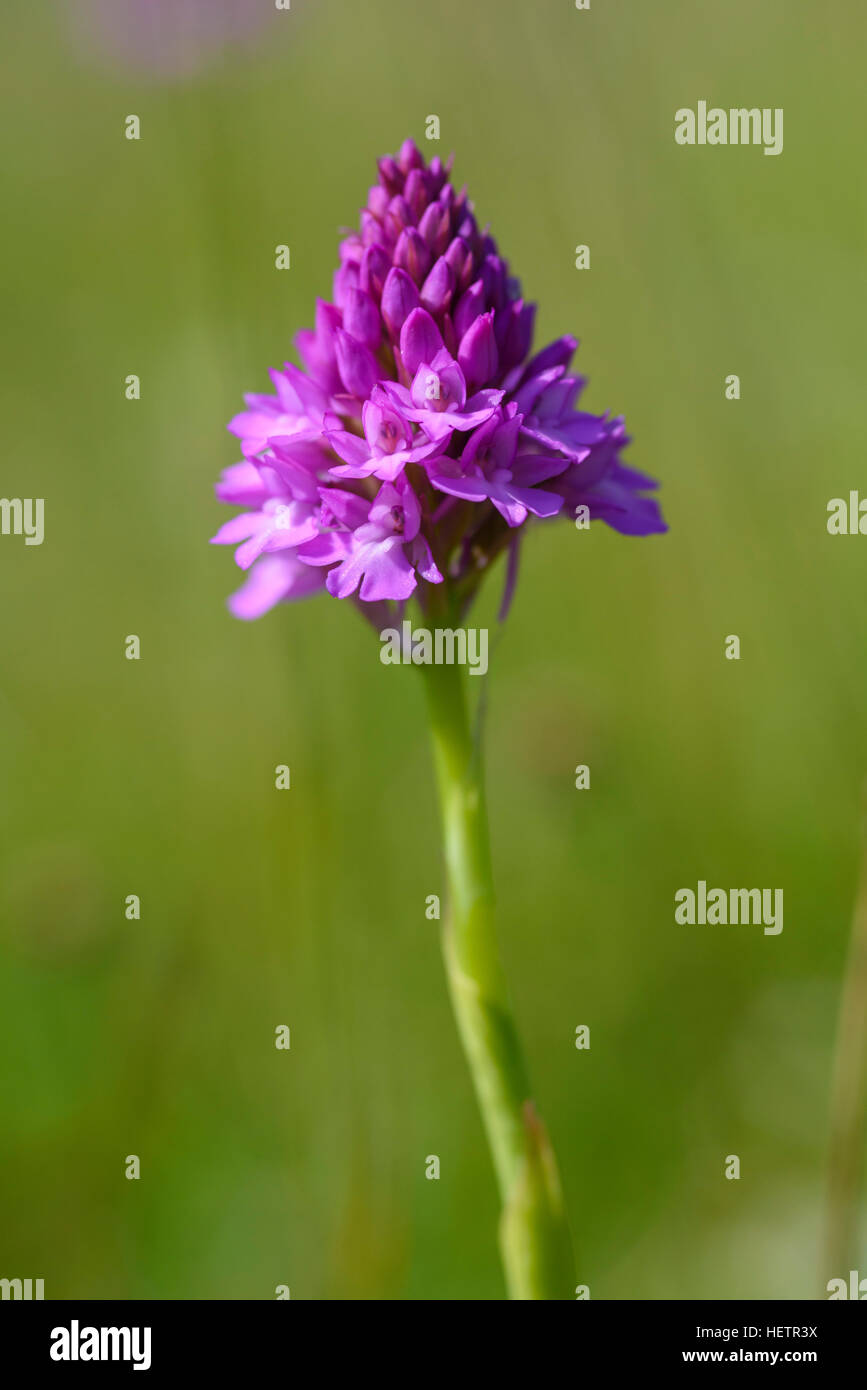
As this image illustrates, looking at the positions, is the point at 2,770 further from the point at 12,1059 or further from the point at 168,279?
the point at 168,279

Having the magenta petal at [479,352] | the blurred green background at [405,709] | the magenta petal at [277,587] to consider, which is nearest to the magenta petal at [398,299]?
the magenta petal at [479,352]

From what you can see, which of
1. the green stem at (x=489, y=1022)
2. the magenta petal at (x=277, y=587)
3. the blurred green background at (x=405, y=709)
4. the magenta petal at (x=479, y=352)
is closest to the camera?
the magenta petal at (x=479, y=352)

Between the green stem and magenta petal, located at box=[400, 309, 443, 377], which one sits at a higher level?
magenta petal, located at box=[400, 309, 443, 377]

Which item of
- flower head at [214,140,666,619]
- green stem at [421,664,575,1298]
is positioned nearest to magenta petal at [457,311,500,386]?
flower head at [214,140,666,619]

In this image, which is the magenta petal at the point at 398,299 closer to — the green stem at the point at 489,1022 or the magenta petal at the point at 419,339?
the magenta petal at the point at 419,339

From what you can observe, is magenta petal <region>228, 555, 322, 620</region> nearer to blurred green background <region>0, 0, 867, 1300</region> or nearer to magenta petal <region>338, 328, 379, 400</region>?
magenta petal <region>338, 328, 379, 400</region>

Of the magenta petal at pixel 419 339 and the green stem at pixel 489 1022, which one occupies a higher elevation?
the magenta petal at pixel 419 339

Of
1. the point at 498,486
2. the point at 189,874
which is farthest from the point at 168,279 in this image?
the point at 498,486

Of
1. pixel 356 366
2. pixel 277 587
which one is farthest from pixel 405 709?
pixel 356 366

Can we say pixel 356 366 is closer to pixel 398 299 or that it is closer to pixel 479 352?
pixel 398 299
